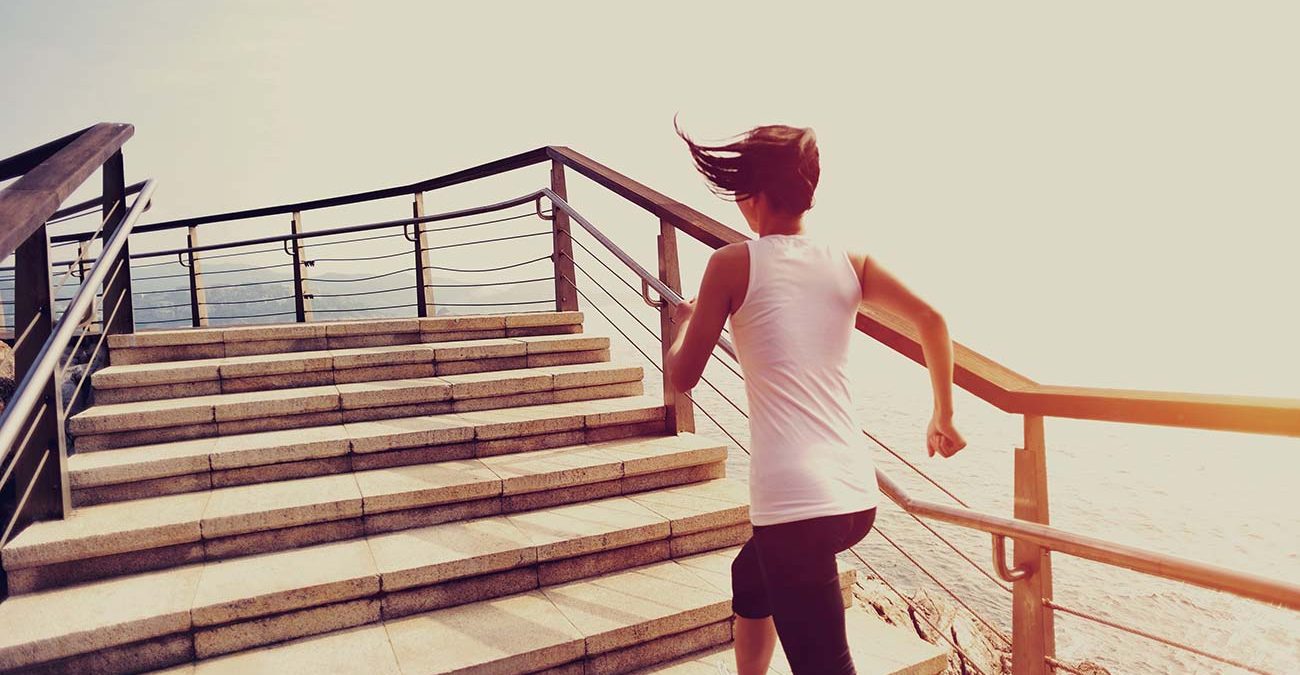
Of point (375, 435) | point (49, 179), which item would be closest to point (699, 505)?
point (375, 435)

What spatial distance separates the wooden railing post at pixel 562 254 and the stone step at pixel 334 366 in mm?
463

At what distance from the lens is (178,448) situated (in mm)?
3131

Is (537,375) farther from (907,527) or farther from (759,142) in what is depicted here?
(907,527)

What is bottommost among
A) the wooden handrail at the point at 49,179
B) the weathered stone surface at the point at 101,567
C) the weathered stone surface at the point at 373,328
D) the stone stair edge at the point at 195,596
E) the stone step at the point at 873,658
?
the stone step at the point at 873,658

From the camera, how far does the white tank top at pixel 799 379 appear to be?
1326 millimetres

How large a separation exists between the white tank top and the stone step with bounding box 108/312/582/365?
337 cm

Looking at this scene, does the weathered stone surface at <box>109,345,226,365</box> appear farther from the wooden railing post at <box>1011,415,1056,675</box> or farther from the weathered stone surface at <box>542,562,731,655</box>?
the wooden railing post at <box>1011,415,1056,675</box>

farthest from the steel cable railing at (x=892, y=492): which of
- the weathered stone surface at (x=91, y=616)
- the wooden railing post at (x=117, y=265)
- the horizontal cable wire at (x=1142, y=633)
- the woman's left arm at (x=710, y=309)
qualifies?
the wooden railing post at (x=117, y=265)

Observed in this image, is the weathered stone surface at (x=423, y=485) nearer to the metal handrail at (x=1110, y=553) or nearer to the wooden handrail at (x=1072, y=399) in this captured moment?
the wooden handrail at (x=1072, y=399)

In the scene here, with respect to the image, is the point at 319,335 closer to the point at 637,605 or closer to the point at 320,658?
the point at 320,658

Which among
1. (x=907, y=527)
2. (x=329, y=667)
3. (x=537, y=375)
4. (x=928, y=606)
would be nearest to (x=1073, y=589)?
(x=907, y=527)

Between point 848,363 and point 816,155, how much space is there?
1.29 feet

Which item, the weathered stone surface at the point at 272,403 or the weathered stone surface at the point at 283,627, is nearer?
the weathered stone surface at the point at 283,627

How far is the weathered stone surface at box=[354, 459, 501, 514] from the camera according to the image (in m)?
2.88
